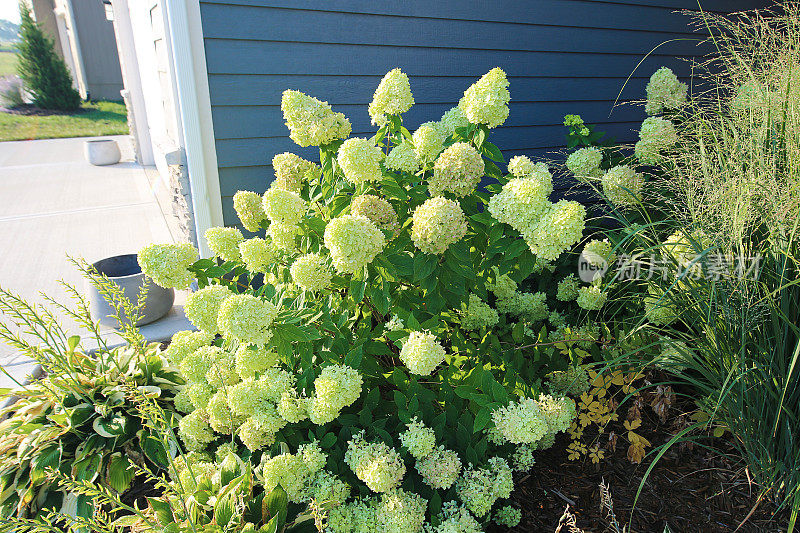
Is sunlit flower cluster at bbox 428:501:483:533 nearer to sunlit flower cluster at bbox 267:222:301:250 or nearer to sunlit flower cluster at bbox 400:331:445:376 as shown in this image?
sunlit flower cluster at bbox 400:331:445:376

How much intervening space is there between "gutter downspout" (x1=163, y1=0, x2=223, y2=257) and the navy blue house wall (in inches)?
1.7

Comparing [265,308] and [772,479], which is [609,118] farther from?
[265,308]

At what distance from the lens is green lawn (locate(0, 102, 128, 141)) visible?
10.1m

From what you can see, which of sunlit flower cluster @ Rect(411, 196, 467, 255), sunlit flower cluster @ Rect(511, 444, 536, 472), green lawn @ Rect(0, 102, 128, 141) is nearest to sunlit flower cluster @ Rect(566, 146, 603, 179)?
sunlit flower cluster @ Rect(411, 196, 467, 255)

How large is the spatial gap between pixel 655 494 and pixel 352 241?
131cm

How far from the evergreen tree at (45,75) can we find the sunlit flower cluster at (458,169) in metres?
15.1

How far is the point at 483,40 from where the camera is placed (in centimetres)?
311

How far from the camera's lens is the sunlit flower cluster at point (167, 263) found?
1.54 m

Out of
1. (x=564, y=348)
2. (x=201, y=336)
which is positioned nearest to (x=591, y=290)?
(x=564, y=348)

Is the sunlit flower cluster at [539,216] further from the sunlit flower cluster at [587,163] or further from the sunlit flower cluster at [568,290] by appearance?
the sunlit flower cluster at [587,163]

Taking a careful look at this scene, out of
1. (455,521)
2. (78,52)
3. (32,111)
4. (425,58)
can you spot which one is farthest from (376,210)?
(78,52)

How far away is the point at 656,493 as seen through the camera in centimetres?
165

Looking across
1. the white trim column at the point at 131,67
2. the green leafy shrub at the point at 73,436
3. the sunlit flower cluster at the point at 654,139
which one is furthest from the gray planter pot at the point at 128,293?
the white trim column at the point at 131,67

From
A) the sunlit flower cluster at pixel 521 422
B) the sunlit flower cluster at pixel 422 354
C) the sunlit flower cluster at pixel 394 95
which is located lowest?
the sunlit flower cluster at pixel 521 422
